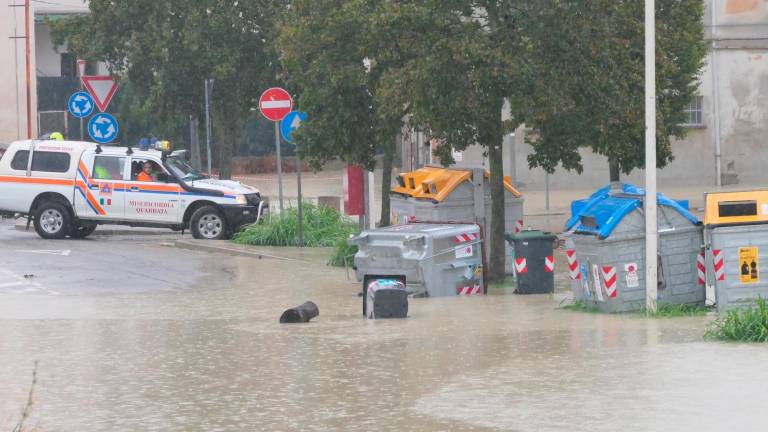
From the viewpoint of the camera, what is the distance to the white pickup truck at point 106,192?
27.4 m

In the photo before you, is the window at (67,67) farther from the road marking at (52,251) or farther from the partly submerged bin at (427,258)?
the partly submerged bin at (427,258)

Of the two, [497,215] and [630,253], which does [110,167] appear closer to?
Result: [497,215]

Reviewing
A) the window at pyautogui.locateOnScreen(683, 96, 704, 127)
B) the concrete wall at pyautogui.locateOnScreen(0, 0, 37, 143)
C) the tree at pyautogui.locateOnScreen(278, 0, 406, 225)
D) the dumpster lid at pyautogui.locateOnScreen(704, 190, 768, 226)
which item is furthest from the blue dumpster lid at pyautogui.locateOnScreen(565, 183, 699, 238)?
the concrete wall at pyautogui.locateOnScreen(0, 0, 37, 143)

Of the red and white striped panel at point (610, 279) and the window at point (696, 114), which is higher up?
the window at point (696, 114)

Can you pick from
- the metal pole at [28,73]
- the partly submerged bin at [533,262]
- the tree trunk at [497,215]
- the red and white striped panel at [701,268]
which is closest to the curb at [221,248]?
the tree trunk at [497,215]

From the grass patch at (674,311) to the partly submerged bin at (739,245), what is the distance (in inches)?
16.1

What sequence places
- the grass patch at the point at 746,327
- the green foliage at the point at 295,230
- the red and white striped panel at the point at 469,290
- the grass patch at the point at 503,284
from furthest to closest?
1. the green foliage at the point at 295,230
2. the grass patch at the point at 503,284
3. the red and white striped panel at the point at 469,290
4. the grass patch at the point at 746,327

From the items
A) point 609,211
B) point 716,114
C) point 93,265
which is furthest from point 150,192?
point 716,114

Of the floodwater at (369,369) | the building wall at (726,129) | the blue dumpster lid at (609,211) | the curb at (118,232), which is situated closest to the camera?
the floodwater at (369,369)

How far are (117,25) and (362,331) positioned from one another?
23.4 m

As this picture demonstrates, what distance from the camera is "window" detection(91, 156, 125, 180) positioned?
27.4 meters

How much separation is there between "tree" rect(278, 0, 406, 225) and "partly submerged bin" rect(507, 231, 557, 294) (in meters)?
4.32

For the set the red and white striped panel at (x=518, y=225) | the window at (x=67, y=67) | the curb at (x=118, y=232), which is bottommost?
the curb at (x=118, y=232)

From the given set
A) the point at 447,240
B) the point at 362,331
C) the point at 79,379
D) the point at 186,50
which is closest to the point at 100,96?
the point at 186,50
